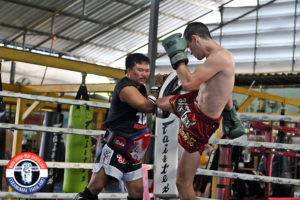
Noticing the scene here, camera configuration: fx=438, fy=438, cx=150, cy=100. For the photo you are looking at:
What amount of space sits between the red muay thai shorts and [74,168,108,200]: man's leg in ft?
2.10

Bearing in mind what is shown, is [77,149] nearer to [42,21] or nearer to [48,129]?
[48,129]

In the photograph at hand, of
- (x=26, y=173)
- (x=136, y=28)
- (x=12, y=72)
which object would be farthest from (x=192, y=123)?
(x=136, y=28)

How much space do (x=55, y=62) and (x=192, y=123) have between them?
5.17 feet

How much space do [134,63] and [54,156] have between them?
161 cm

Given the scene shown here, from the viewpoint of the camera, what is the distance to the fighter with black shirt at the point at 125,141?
3195 mm

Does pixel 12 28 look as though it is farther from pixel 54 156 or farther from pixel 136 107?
pixel 136 107

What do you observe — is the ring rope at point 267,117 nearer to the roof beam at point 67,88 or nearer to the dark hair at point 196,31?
the dark hair at point 196,31

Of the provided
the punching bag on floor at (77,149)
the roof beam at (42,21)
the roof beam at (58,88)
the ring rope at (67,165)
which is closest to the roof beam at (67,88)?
the roof beam at (58,88)

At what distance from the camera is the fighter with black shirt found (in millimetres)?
3195

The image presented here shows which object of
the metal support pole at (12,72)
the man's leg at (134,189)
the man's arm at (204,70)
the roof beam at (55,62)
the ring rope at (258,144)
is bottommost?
the man's leg at (134,189)

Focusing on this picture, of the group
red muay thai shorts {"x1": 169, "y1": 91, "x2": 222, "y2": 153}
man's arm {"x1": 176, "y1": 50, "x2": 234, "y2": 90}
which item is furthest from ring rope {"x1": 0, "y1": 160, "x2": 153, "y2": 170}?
man's arm {"x1": 176, "y1": 50, "x2": 234, "y2": 90}

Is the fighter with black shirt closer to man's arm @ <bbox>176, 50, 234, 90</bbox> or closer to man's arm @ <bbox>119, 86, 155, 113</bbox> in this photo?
man's arm @ <bbox>119, 86, 155, 113</bbox>

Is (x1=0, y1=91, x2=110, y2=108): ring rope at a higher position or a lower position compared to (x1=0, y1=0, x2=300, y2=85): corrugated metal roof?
lower

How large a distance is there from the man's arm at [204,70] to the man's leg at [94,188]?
0.93 m
